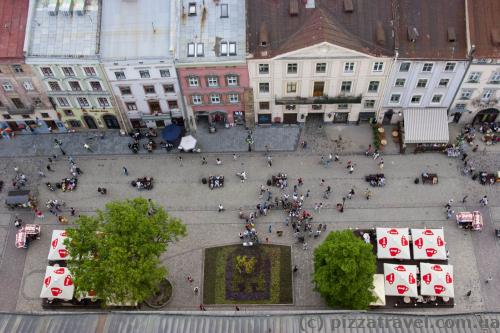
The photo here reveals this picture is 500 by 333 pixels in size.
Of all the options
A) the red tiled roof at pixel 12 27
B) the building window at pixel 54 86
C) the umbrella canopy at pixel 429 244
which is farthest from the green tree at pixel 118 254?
the umbrella canopy at pixel 429 244

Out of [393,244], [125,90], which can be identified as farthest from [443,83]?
[125,90]

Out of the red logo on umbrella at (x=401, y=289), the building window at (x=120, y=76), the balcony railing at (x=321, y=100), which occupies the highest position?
the building window at (x=120, y=76)

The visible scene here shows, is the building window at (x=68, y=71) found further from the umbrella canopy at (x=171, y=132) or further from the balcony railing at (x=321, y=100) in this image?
the balcony railing at (x=321, y=100)

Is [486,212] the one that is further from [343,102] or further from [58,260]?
[58,260]

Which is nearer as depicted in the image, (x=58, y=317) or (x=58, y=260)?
(x=58, y=317)

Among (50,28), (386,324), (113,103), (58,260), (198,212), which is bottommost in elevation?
(386,324)

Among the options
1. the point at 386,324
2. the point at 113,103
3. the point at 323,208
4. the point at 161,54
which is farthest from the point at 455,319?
the point at 113,103
